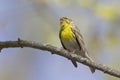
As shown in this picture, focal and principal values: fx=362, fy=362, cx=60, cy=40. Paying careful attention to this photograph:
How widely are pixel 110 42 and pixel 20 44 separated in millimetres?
3388

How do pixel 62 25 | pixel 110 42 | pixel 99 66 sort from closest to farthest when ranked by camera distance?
pixel 99 66, pixel 62 25, pixel 110 42

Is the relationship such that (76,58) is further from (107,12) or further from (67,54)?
(107,12)

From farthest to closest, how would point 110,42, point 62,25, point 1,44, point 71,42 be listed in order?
1. point 110,42
2. point 62,25
3. point 71,42
4. point 1,44

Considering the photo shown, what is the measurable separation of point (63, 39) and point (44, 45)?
7.66 ft

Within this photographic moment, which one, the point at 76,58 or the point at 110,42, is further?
the point at 110,42

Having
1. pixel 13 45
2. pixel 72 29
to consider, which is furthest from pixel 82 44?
pixel 13 45

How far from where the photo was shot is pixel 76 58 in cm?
230

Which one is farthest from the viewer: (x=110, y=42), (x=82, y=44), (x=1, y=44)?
(x=110, y=42)

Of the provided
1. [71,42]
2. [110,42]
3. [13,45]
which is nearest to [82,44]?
[71,42]

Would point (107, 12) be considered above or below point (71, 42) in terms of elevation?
above

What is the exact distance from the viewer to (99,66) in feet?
6.86

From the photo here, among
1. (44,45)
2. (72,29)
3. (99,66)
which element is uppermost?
(72,29)

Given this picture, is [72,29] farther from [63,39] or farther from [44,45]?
[44,45]

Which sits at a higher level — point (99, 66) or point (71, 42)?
point (71, 42)
